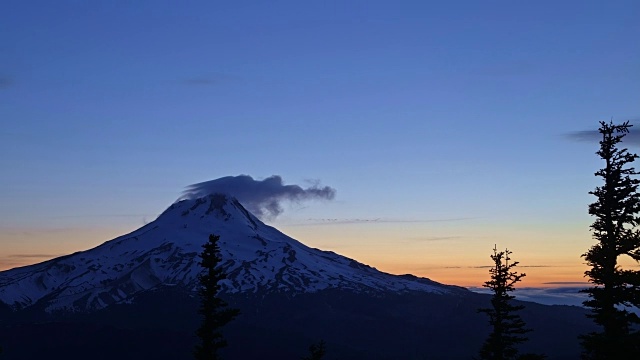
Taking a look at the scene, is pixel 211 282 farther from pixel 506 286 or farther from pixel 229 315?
pixel 506 286

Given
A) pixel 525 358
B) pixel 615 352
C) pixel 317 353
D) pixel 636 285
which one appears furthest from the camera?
pixel 317 353

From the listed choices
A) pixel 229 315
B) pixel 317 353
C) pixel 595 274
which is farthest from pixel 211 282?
pixel 595 274

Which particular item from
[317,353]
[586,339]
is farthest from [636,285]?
[317,353]

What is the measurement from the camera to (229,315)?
39938 mm

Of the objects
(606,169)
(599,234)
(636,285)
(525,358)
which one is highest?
(606,169)

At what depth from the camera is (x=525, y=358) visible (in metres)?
33.5

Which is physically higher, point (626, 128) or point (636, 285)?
point (626, 128)

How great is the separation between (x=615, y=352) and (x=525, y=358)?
7.58 m

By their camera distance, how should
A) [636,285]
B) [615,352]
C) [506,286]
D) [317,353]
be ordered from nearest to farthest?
[615,352] < [636,285] < [506,286] < [317,353]

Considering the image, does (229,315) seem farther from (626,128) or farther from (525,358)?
(626,128)

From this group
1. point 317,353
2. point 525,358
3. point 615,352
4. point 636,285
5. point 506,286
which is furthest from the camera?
point 317,353

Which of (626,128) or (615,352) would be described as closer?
(615,352)

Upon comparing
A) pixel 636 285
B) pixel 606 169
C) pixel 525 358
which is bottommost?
pixel 525 358

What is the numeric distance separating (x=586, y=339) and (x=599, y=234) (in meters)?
4.06
